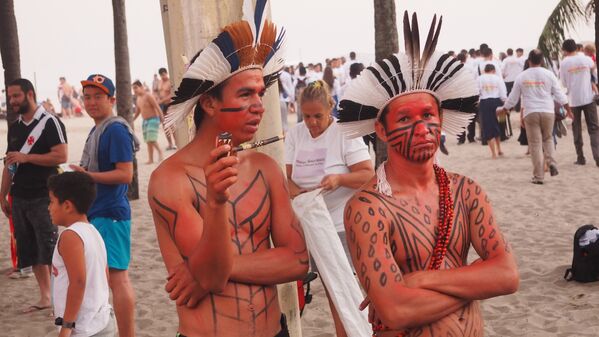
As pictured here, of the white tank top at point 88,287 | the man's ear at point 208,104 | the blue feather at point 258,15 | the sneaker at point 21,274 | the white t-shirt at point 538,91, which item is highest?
the blue feather at point 258,15

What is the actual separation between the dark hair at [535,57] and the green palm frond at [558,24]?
371cm

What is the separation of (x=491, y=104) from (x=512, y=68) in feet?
16.6

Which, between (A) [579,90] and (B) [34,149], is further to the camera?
(A) [579,90]

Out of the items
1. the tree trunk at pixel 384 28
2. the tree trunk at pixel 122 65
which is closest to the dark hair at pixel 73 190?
the tree trunk at pixel 384 28

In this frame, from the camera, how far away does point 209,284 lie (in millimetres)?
2740

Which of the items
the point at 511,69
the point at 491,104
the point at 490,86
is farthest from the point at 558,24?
the point at 511,69

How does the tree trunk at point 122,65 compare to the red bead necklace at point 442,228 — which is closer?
the red bead necklace at point 442,228

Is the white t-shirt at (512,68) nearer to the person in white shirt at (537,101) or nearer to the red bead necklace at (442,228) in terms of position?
the person in white shirt at (537,101)

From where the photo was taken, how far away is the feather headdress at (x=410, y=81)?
2980 mm

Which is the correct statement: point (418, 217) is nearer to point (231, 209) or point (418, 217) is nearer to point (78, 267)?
point (231, 209)

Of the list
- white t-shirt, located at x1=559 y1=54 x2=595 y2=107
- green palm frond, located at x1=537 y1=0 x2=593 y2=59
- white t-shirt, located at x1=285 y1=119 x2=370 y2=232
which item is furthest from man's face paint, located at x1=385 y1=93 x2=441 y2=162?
green palm frond, located at x1=537 y1=0 x2=593 y2=59

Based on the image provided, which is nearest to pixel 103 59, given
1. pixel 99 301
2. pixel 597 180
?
pixel 597 180

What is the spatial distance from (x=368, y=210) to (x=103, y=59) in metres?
86.9

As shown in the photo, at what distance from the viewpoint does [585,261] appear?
7145mm
